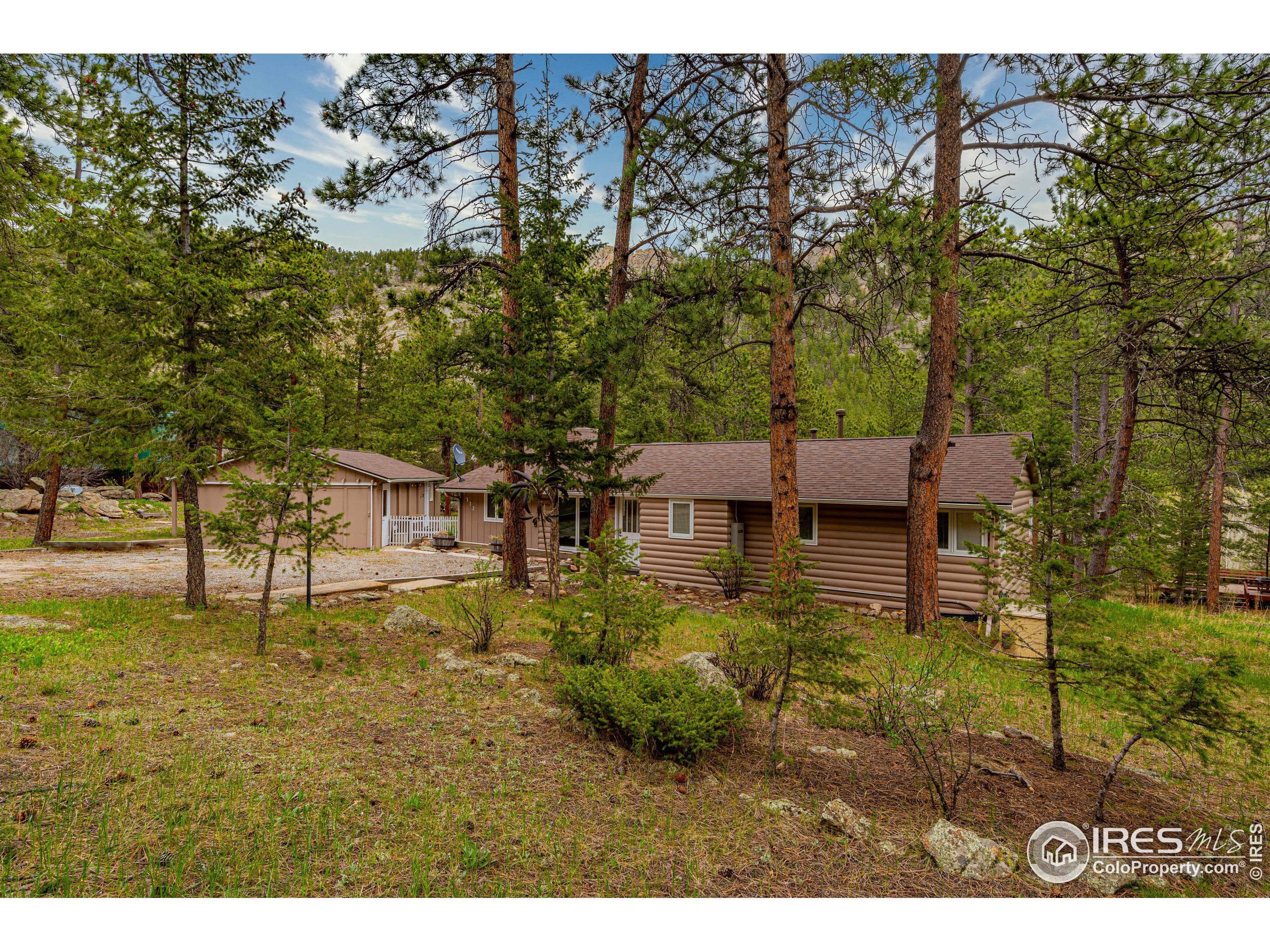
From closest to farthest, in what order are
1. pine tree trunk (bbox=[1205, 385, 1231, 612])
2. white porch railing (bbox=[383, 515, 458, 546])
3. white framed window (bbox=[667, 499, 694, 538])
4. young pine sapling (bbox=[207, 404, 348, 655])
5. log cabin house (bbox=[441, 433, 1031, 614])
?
1. young pine sapling (bbox=[207, 404, 348, 655])
2. log cabin house (bbox=[441, 433, 1031, 614])
3. pine tree trunk (bbox=[1205, 385, 1231, 612])
4. white framed window (bbox=[667, 499, 694, 538])
5. white porch railing (bbox=[383, 515, 458, 546])

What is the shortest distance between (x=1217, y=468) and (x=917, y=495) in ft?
36.8

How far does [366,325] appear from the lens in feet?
99.6

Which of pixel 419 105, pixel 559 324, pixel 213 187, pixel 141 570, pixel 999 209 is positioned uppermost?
pixel 419 105

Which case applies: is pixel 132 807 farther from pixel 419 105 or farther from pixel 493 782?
pixel 419 105

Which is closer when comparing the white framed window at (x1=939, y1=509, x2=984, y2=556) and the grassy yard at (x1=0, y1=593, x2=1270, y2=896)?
the grassy yard at (x1=0, y1=593, x2=1270, y2=896)

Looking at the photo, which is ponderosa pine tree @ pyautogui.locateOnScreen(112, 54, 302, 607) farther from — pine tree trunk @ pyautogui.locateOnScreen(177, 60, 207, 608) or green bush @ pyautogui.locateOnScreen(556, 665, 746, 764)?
green bush @ pyautogui.locateOnScreen(556, 665, 746, 764)

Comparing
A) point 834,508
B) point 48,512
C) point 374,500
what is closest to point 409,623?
point 834,508

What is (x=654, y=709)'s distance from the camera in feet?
13.5

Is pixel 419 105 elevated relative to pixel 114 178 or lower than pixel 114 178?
elevated

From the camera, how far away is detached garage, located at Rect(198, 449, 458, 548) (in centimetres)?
2073

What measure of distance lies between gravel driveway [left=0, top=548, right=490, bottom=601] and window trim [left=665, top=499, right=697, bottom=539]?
Result: 556cm

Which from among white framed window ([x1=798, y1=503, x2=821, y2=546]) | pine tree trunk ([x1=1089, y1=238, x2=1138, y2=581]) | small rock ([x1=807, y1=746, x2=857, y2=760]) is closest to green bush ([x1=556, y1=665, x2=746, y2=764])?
small rock ([x1=807, y1=746, x2=857, y2=760])

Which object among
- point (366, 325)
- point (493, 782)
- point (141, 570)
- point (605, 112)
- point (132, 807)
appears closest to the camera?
point (132, 807)

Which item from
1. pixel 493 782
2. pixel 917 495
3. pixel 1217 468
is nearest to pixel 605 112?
pixel 917 495
